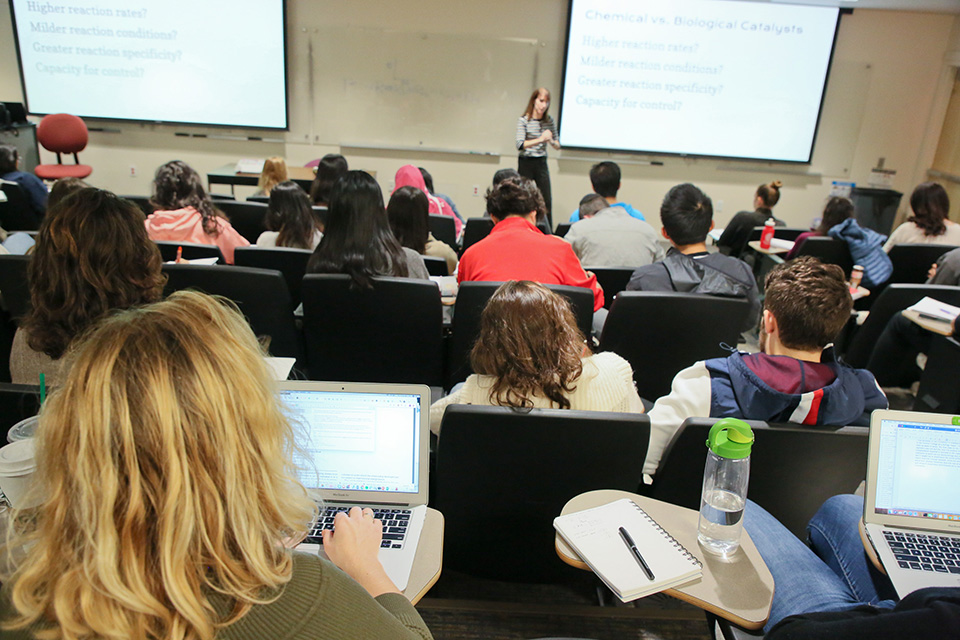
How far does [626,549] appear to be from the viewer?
1.24 meters

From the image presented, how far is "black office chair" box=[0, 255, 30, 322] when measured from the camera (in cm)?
256

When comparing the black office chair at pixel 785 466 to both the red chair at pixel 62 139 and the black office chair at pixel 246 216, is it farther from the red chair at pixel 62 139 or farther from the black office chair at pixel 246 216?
the red chair at pixel 62 139

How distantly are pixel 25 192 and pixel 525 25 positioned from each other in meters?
4.54

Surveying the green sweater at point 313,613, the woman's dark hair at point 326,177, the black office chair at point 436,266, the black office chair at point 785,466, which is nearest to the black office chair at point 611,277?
the black office chair at point 436,266

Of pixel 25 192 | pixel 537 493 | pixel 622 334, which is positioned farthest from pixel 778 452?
pixel 25 192

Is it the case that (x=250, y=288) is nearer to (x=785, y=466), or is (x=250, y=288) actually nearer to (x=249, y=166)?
(x=785, y=466)

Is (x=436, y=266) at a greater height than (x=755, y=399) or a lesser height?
lesser

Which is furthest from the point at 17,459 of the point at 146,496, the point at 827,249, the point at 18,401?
the point at 827,249

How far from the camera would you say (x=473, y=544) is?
1.70m

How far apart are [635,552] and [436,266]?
7.48ft

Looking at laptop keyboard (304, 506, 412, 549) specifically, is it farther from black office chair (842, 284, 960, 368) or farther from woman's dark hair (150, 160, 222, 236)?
black office chair (842, 284, 960, 368)

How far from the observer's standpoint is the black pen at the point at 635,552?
1180 mm

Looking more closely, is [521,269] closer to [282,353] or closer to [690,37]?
[282,353]

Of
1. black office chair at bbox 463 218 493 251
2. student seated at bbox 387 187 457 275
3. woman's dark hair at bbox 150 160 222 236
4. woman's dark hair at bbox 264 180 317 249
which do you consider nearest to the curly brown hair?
student seated at bbox 387 187 457 275
